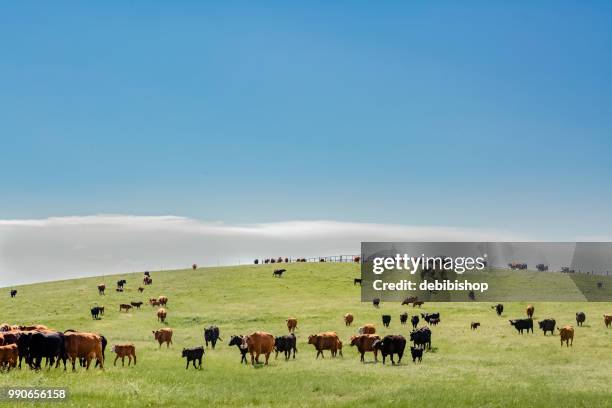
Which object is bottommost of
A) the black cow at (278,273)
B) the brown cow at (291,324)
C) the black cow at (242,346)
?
the brown cow at (291,324)

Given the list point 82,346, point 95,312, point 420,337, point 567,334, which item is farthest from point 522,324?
point 95,312

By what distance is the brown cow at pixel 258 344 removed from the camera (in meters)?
33.1

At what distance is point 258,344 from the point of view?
33250 mm

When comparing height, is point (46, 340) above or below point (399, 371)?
above

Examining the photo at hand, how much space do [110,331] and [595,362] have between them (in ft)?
125

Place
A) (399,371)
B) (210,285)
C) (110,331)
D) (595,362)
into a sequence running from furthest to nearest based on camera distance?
1. (210,285)
2. (110,331)
3. (595,362)
4. (399,371)

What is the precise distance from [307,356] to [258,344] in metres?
4.59

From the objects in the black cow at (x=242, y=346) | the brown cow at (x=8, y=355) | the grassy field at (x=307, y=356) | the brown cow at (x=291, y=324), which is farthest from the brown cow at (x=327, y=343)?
the brown cow at (x=8, y=355)

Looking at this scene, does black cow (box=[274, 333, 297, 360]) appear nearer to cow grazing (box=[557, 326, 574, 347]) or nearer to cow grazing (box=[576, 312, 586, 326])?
cow grazing (box=[557, 326, 574, 347])

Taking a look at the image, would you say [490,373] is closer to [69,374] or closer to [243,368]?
[243,368]

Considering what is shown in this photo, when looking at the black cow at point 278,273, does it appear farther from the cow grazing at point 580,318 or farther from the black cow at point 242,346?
the black cow at point 242,346

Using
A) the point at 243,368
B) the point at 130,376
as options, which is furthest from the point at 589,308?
the point at 130,376

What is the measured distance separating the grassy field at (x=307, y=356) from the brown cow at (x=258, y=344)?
4.44 feet

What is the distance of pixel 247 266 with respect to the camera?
9994 centimetres
